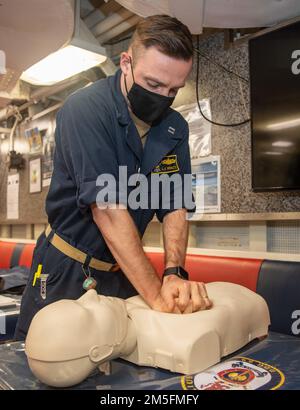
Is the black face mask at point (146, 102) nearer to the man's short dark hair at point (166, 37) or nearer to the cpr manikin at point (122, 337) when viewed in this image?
the man's short dark hair at point (166, 37)

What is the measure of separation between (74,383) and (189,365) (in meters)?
0.22

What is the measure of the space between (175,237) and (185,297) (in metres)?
0.36

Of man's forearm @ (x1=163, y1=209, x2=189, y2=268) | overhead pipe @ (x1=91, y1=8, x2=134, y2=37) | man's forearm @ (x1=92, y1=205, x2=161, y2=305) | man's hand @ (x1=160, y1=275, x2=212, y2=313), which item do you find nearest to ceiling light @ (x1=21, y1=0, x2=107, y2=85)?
overhead pipe @ (x1=91, y1=8, x2=134, y2=37)

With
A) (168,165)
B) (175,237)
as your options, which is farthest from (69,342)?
(168,165)

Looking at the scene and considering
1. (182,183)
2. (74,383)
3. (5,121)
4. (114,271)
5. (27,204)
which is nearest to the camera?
(74,383)

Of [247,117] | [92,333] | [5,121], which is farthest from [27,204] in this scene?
[92,333]

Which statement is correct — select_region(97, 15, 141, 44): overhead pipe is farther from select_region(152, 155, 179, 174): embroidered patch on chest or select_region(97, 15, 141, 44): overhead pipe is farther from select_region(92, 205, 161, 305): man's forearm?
select_region(92, 205, 161, 305): man's forearm

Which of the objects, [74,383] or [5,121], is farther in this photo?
[5,121]

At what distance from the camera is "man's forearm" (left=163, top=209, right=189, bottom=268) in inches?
47.3

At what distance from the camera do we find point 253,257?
1477mm

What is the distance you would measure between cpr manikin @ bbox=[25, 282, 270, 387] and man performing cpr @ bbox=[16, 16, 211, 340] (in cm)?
8

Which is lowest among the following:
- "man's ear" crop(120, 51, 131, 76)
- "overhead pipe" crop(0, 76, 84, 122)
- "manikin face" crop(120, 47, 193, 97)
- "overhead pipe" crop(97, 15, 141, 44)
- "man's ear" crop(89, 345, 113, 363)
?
"man's ear" crop(89, 345, 113, 363)

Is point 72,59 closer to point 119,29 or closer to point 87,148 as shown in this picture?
point 119,29

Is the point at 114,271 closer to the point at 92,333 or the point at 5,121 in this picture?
the point at 92,333
